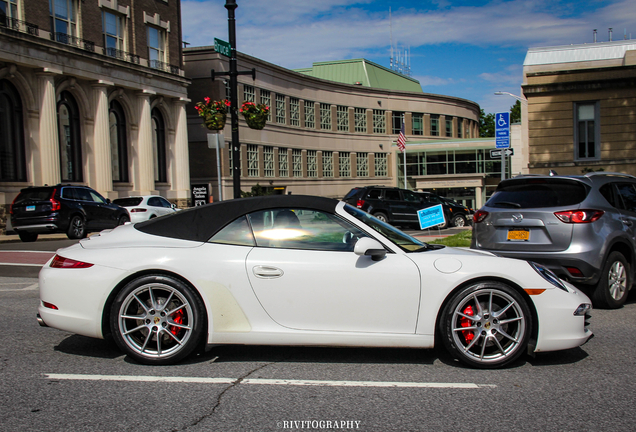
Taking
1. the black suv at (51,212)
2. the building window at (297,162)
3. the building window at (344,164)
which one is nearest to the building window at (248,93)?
the building window at (297,162)

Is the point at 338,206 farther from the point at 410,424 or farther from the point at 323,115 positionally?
the point at 323,115

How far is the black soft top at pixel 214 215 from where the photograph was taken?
4.67m

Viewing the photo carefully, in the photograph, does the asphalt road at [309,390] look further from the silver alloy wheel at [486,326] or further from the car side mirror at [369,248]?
the car side mirror at [369,248]

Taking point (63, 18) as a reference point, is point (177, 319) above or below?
below

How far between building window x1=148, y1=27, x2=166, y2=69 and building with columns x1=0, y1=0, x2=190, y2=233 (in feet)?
0.20

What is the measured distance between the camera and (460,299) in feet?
14.3

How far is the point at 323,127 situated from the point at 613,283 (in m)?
44.6

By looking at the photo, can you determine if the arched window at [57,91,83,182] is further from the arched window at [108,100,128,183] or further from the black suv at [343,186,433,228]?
the black suv at [343,186,433,228]

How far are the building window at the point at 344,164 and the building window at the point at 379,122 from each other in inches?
179

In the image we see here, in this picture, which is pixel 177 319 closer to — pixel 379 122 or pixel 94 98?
pixel 94 98

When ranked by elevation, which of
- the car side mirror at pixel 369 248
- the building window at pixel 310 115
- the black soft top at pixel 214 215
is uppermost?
the building window at pixel 310 115

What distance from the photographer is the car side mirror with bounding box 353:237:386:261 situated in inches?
169

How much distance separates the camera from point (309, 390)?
12.7 ft

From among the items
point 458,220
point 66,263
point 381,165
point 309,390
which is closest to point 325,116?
point 381,165
